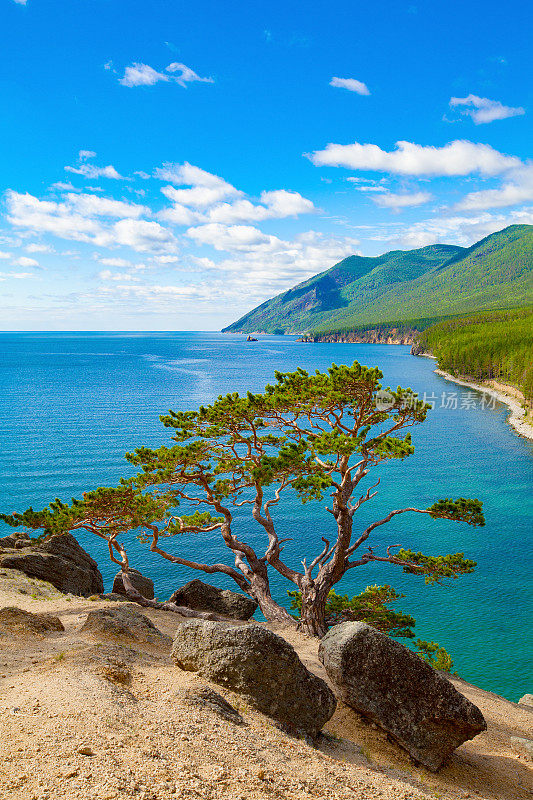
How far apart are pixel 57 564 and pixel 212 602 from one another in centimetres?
871

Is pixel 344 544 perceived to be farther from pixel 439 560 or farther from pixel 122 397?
pixel 122 397

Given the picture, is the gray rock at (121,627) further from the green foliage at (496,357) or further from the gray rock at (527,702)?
the green foliage at (496,357)

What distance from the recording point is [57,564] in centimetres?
Result: 2583

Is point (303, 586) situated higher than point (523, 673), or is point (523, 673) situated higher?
point (303, 586)

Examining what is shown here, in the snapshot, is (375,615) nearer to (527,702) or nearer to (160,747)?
(527,702)

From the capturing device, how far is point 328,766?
33.3 feet

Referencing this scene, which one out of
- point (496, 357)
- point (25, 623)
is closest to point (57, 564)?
point (25, 623)

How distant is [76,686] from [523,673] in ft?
97.2

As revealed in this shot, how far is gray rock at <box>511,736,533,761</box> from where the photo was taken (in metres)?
14.4

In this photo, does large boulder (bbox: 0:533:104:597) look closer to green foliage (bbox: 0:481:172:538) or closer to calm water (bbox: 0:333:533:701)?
green foliage (bbox: 0:481:172:538)

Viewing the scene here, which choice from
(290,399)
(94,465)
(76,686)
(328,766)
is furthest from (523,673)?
(94,465)

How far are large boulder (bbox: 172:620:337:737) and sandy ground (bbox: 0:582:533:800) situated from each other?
0.34 metres

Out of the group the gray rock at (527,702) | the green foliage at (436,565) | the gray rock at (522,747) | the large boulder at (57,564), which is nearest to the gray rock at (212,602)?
the large boulder at (57,564)

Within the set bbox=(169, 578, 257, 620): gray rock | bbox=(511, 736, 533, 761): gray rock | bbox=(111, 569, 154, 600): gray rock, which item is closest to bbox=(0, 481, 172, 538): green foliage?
bbox=(111, 569, 154, 600): gray rock
